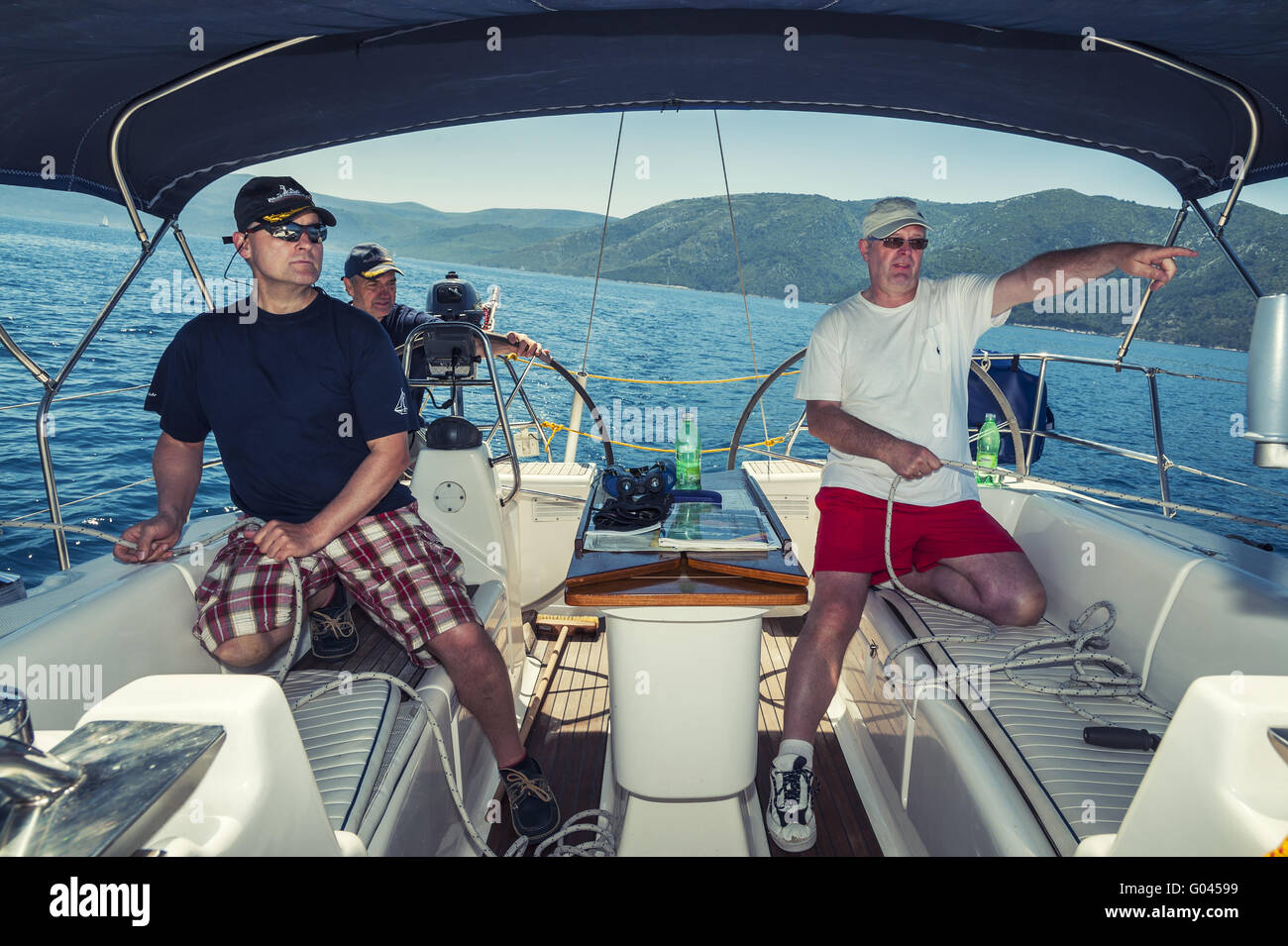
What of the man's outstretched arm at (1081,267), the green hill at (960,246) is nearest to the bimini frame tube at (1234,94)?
the man's outstretched arm at (1081,267)

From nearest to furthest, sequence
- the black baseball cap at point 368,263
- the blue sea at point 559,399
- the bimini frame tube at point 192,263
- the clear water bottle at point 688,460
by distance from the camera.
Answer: the clear water bottle at point 688,460, the bimini frame tube at point 192,263, the black baseball cap at point 368,263, the blue sea at point 559,399

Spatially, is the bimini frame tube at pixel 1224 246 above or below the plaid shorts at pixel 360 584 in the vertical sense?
above

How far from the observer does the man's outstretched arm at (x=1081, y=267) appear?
1.77 meters

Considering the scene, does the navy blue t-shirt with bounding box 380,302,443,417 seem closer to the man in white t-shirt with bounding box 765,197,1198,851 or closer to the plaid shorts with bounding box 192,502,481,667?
the plaid shorts with bounding box 192,502,481,667

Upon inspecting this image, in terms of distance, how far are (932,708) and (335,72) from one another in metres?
1.97

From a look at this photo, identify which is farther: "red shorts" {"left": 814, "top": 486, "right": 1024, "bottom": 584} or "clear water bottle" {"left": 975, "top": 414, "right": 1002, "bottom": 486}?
"clear water bottle" {"left": 975, "top": 414, "right": 1002, "bottom": 486}

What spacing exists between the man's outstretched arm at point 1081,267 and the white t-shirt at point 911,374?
0.17ft

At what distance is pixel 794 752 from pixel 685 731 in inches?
9.6

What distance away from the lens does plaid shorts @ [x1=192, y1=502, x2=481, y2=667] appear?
5.51 ft

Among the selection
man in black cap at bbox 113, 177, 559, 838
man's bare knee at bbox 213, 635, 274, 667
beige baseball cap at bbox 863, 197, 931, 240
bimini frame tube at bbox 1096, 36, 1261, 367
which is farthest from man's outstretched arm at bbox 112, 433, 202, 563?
bimini frame tube at bbox 1096, 36, 1261, 367
